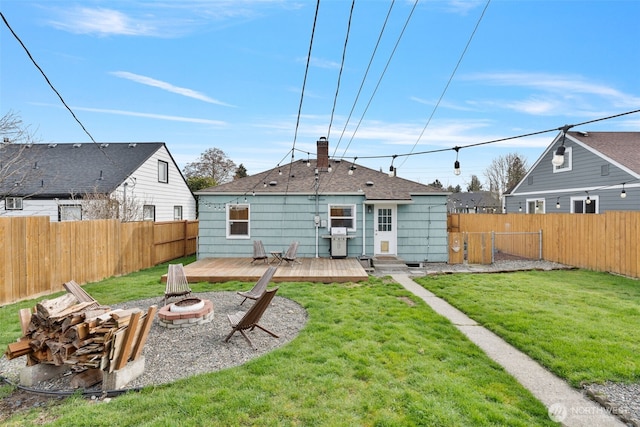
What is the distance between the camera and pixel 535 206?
57.9ft

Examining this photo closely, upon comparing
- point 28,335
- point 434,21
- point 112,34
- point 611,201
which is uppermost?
point 112,34

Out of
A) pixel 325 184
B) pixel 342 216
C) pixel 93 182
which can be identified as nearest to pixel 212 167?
pixel 93 182

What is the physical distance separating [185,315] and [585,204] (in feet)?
57.5

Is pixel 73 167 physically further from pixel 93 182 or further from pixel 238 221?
pixel 238 221

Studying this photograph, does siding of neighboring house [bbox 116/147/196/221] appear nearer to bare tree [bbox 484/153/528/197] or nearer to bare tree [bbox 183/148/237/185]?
bare tree [bbox 183/148/237/185]

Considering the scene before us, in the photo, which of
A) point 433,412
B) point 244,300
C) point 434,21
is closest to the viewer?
point 433,412

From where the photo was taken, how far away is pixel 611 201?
1302 centimetres

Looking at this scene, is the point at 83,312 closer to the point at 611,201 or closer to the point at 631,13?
the point at 631,13

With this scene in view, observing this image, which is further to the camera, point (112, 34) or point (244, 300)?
point (112, 34)

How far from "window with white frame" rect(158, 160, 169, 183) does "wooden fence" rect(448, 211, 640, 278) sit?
53.5 feet

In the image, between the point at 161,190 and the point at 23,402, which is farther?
the point at 161,190

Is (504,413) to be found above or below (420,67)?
below

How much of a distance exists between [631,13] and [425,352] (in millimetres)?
11557

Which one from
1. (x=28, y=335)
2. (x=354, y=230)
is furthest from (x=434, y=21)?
(x=28, y=335)
